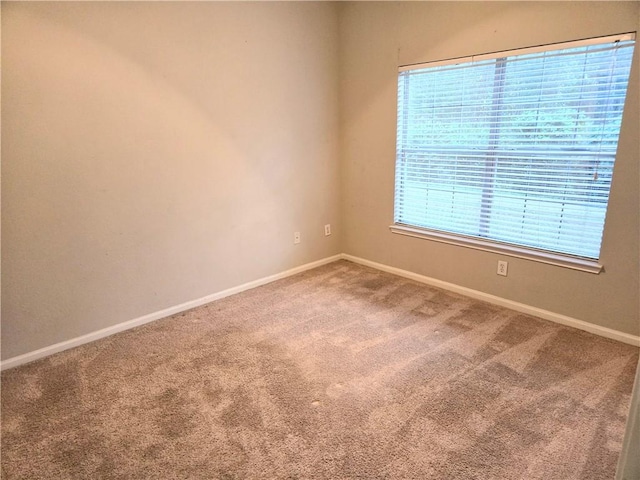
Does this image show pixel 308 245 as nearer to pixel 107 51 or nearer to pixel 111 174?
pixel 111 174

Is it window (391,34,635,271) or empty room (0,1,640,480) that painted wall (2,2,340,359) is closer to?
empty room (0,1,640,480)

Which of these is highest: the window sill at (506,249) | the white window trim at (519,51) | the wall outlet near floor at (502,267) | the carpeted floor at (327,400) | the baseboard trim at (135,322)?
the white window trim at (519,51)

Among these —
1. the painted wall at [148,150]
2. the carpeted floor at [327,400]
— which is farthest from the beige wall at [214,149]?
the carpeted floor at [327,400]

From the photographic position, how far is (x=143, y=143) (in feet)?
8.45

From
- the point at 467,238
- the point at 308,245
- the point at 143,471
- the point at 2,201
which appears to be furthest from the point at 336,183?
the point at 143,471

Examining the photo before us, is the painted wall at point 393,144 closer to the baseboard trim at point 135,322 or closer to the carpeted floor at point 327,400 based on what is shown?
the carpeted floor at point 327,400

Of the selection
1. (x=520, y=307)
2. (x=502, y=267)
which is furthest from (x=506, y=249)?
(x=520, y=307)

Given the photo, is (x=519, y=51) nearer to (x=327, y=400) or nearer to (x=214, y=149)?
(x=214, y=149)

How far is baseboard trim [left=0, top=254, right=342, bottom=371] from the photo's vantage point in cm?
234

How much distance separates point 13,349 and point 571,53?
3.90 metres

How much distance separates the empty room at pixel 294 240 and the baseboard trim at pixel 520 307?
0.06 ft

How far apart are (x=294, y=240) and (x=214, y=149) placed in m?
1.18

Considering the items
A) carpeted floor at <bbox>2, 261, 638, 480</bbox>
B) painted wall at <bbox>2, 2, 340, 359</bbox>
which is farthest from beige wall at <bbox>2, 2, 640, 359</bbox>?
carpeted floor at <bbox>2, 261, 638, 480</bbox>

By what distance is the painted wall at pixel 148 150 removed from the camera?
2180 mm
